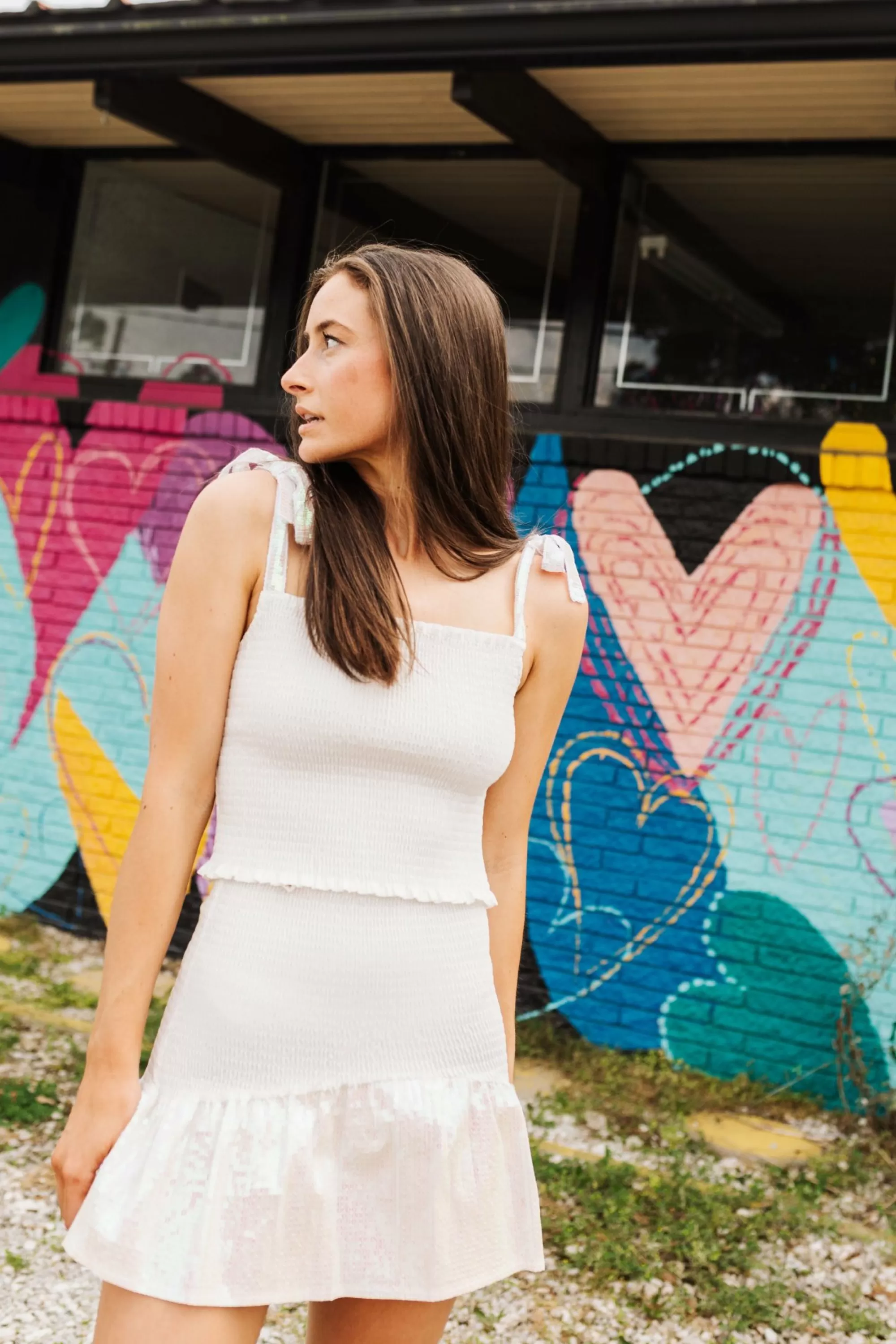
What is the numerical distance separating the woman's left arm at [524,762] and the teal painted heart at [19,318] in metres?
5.06

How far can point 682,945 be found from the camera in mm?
4820

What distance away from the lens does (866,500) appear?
14.9 ft

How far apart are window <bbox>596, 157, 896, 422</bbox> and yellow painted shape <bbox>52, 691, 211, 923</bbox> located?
2718 millimetres

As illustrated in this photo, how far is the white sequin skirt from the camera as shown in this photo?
1.32 metres

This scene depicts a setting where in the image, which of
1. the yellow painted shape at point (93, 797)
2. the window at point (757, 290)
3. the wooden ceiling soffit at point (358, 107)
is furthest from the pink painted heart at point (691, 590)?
the yellow painted shape at point (93, 797)

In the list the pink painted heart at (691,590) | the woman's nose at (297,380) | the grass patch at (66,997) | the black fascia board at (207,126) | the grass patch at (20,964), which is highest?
the black fascia board at (207,126)

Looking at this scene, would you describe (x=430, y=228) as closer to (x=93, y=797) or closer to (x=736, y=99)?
(x=736, y=99)

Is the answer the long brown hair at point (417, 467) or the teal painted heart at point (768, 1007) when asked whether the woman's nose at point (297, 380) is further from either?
the teal painted heart at point (768, 1007)

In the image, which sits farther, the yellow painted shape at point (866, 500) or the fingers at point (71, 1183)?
the yellow painted shape at point (866, 500)

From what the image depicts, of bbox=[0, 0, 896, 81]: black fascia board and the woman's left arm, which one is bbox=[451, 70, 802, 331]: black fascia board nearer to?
bbox=[0, 0, 896, 81]: black fascia board

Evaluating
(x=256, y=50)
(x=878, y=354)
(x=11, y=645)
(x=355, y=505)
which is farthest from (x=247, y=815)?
(x=11, y=645)

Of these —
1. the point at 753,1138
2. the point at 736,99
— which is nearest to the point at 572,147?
the point at 736,99

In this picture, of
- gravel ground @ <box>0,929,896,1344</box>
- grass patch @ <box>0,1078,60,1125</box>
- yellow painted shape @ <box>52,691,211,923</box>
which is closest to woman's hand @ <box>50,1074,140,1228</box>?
gravel ground @ <box>0,929,896,1344</box>

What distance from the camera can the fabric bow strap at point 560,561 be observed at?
1.65m
